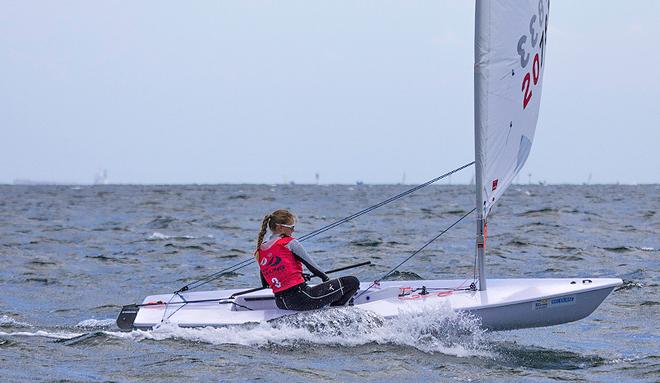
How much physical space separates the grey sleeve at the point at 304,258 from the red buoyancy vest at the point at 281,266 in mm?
51

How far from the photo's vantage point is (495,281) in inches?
378

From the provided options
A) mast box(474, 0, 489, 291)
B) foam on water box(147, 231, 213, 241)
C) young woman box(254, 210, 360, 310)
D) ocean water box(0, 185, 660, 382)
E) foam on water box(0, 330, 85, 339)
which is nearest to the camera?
ocean water box(0, 185, 660, 382)

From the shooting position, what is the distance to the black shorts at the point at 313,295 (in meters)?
8.84

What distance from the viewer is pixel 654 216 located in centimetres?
3138

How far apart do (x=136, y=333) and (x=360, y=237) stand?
13.8 meters

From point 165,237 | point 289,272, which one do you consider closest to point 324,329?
point 289,272

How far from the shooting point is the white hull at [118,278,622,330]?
8.59m

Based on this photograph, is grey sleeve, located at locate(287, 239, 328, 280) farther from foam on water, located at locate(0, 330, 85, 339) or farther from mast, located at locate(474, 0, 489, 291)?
foam on water, located at locate(0, 330, 85, 339)

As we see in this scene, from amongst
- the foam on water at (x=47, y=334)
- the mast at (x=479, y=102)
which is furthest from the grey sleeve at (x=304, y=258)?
the foam on water at (x=47, y=334)

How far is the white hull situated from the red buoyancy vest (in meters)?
0.34

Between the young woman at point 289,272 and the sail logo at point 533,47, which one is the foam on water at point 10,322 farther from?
the sail logo at point 533,47

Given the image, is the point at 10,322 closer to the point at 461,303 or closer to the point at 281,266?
the point at 281,266

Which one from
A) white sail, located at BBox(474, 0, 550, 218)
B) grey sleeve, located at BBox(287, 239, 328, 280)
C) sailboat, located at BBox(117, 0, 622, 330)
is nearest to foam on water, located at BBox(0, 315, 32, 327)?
sailboat, located at BBox(117, 0, 622, 330)

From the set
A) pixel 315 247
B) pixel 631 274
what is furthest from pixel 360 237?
pixel 631 274
